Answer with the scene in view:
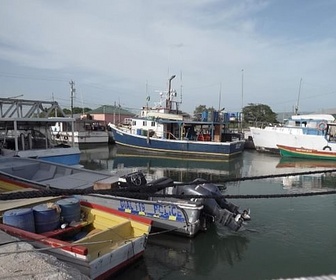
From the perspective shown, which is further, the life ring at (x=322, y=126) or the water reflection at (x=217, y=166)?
the life ring at (x=322, y=126)

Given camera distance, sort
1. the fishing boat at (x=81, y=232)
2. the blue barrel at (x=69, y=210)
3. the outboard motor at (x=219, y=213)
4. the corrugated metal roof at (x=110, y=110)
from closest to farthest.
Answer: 1. the fishing boat at (x=81, y=232)
2. the blue barrel at (x=69, y=210)
3. the outboard motor at (x=219, y=213)
4. the corrugated metal roof at (x=110, y=110)

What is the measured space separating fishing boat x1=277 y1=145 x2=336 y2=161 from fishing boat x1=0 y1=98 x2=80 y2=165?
59.1 feet

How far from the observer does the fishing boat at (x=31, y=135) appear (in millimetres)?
13484

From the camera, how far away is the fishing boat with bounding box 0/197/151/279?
468 cm

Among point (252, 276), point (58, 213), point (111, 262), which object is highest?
point (58, 213)

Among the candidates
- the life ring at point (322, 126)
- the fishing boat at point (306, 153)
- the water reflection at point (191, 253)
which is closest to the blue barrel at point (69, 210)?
the water reflection at point (191, 253)

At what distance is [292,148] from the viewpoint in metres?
26.0

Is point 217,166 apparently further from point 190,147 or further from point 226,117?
point 226,117

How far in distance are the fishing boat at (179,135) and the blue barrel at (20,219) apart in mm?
20781

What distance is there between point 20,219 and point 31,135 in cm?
982

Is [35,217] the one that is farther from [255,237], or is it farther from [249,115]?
[249,115]

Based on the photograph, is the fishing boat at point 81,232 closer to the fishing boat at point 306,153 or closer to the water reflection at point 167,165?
the water reflection at point 167,165

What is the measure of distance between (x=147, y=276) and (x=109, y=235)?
3.41 feet

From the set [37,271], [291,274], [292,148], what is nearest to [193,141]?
[292,148]
